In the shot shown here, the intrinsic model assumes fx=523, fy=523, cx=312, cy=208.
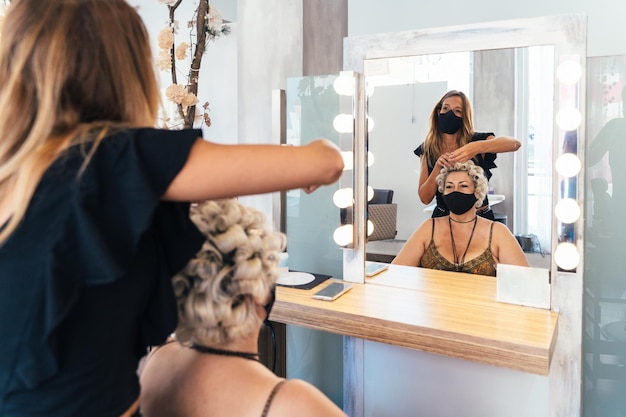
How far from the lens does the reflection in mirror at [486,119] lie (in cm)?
139

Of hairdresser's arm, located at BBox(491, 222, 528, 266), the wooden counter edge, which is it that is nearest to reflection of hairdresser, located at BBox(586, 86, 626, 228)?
hairdresser's arm, located at BBox(491, 222, 528, 266)

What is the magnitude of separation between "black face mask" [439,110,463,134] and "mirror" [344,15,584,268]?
5cm

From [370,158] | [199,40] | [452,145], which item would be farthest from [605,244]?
[199,40]

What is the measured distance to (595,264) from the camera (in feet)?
4.84

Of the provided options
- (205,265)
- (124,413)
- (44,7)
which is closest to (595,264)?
(205,265)

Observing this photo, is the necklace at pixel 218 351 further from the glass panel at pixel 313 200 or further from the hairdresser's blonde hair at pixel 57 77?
the glass panel at pixel 313 200

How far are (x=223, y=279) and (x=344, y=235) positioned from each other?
1012 millimetres

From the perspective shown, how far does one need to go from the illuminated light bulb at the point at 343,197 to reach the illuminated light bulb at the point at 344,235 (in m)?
0.07

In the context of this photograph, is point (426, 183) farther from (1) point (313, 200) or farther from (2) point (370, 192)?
(1) point (313, 200)

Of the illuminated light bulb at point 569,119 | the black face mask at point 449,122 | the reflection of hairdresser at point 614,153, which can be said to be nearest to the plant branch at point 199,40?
the black face mask at point 449,122

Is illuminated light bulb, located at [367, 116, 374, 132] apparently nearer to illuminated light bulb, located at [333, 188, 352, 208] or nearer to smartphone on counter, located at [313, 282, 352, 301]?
illuminated light bulb, located at [333, 188, 352, 208]

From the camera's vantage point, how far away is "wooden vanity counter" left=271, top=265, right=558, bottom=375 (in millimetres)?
1214

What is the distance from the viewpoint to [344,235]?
5.55 feet

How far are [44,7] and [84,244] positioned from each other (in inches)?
10.8
